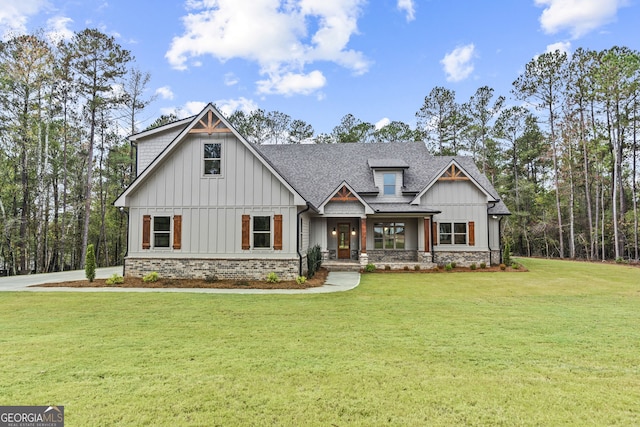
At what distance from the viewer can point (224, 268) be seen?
12586 mm

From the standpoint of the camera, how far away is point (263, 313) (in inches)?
294

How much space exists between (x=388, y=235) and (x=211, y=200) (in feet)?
33.4

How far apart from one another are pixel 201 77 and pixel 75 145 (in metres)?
9.74

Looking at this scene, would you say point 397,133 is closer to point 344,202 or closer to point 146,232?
point 344,202

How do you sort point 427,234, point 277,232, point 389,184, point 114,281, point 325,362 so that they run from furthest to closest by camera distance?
point 389,184
point 427,234
point 277,232
point 114,281
point 325,362

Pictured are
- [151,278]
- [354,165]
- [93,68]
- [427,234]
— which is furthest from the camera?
[354,165]

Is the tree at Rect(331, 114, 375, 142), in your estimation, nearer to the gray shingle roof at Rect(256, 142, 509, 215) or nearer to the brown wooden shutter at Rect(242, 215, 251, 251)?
the gray shingle roof at Rect(256, 142, 509, 215)

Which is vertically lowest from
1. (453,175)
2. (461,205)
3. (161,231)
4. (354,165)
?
(161,231)

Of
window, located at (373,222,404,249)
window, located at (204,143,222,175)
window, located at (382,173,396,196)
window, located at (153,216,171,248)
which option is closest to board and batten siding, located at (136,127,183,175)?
window, located at (204,143,222,175)

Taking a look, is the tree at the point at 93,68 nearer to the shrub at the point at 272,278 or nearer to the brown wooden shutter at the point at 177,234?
the brown wooden shutter at the point at 177,234

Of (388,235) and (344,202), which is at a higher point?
(344,202)

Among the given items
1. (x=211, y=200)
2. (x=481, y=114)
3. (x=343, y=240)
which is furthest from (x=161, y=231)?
(x=481, y=114)

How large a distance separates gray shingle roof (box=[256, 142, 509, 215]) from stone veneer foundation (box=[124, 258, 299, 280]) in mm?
5967

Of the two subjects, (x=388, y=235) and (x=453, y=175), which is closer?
(x=453, y=175)
